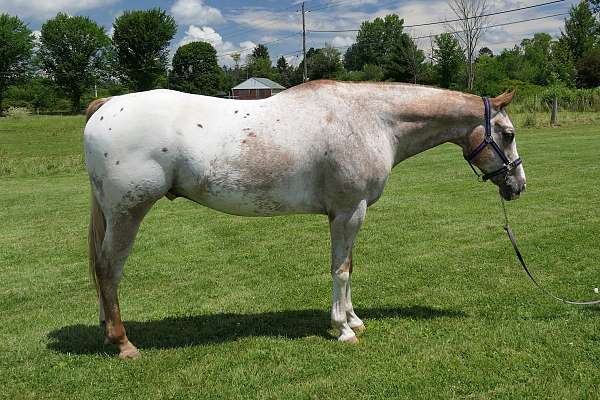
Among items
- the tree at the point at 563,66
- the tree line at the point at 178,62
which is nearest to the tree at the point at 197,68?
the tree line at the point at 178,62

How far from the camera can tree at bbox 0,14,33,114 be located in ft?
213

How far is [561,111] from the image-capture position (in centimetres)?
3100

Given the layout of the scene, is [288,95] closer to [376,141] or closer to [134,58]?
[376,141]

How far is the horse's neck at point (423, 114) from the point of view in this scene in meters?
4.64

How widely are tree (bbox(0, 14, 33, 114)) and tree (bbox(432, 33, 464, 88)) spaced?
5213 cm

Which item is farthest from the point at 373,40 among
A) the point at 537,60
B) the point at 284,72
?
the point at 537,60

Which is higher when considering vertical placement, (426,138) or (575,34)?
(575,34)

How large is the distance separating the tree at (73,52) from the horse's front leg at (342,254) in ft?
245

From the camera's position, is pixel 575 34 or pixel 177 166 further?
pixel 575 34

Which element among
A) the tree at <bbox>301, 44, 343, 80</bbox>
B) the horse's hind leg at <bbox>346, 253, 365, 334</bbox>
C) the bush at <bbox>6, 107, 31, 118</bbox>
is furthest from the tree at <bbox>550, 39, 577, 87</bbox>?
the bush at <bbox>6, 107, 31, 118</bbox>

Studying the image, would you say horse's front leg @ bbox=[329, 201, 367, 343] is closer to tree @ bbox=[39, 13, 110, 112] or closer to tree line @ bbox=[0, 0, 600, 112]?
tree line @ bbox=[0, 0, 600, 112]

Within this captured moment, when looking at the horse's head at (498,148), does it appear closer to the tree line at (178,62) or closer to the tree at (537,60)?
the tree line at (178,62)

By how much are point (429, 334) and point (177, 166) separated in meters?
2.77

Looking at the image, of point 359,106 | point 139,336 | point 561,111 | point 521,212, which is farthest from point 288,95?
point 561,111
